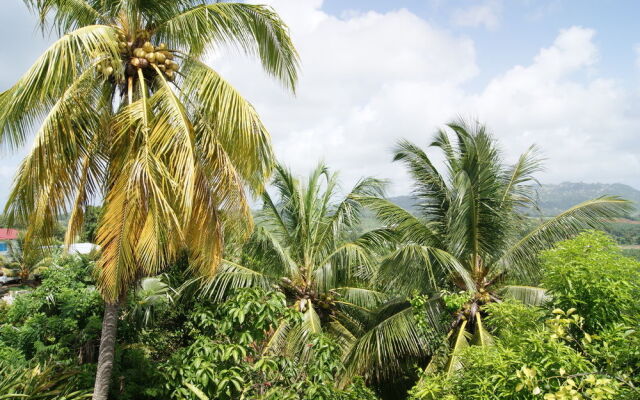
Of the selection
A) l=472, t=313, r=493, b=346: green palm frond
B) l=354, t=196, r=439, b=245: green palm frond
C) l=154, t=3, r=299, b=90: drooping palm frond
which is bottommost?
l=472, t=313, r=493, b=346: green palm frond

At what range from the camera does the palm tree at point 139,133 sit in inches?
192

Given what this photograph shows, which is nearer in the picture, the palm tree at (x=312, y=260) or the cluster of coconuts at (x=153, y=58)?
the cluster of coconuts at (x=153, y=58)

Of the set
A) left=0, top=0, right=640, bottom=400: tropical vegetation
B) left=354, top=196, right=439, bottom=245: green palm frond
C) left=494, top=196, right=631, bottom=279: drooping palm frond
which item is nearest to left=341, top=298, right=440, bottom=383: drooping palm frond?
left=0, top=0, right=640, bottom=400: tropical vegetation

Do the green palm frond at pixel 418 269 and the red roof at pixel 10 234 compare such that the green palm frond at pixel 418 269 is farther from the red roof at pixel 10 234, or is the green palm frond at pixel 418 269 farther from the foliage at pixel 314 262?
the red roof at pixel 10 234

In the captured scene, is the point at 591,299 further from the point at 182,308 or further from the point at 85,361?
the point at 85,361

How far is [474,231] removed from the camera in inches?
314

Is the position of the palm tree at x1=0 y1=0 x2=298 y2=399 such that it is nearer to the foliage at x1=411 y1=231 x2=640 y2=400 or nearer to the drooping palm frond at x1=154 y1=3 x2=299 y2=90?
the drooping palm frond at x1=154 y1=3 x2=299 y2=90

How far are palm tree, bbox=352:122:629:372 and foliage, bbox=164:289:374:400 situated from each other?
2.43 meters

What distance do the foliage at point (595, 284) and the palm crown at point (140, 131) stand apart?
360 centimetres

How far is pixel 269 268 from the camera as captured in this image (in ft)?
30.4

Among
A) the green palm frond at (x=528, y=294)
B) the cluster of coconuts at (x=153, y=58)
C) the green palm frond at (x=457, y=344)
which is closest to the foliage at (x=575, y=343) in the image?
the green palm frond at (x=457, y=344)

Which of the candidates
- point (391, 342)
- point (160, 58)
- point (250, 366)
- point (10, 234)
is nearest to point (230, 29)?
point (160, 58)

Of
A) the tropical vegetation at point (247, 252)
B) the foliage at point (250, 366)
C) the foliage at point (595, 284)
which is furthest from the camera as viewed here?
the foliage at point (250, 366)

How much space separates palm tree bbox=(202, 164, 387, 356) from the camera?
29.3 feet
